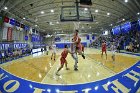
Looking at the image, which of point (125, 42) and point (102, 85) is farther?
point (125, 42)

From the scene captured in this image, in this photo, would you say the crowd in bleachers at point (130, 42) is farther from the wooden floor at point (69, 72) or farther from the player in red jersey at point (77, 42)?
the player in red jersey at point (77, 42)

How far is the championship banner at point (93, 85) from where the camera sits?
286cm

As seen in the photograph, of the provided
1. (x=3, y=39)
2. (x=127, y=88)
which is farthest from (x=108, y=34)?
(x=127, y=88)

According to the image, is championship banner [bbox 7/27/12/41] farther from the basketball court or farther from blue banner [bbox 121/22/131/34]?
blue banner [bbox 121/22/131/34]

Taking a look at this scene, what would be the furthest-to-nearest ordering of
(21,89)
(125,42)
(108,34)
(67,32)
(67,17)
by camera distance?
(67,32) → (108,34) → (125,42) → (67,17) → (21,89)

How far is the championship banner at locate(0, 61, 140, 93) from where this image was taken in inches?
113

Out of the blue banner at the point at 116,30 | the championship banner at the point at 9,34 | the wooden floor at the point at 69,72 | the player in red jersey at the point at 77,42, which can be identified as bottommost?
the wooden floor at the point at 69,72

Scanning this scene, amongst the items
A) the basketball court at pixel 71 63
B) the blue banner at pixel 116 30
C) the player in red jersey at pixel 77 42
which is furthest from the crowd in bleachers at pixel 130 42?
the player in red jersey at pixel 77 42

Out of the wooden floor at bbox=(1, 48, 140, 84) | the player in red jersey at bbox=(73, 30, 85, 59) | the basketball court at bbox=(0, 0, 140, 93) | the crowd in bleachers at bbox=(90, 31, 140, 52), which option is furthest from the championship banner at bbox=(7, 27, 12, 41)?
the crowd in bleachers at bbox=(90, 31, 140, 52)

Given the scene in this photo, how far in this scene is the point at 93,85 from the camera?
304cm

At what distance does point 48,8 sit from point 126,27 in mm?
15235

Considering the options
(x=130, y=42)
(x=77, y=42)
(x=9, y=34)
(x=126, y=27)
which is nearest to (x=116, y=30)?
(x=126, y=27)

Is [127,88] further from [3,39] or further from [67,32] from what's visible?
[67,32]

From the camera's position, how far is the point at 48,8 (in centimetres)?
2058
